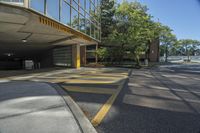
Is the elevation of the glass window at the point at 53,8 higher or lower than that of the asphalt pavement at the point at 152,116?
higher

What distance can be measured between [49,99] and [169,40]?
61.7 meters

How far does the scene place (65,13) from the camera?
67.4 ft

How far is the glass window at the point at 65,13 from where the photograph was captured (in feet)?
64.7

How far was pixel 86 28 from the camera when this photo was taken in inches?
1091

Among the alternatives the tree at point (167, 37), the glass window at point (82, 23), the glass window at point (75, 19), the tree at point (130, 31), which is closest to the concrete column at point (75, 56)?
the glass window at point (82, 23)

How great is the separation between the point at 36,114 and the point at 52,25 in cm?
1194

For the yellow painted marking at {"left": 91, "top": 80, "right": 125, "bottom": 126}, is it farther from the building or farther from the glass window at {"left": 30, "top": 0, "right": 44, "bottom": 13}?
the glass window at {"left": 30, "top": 0, "right": 44, "bottom": 13}

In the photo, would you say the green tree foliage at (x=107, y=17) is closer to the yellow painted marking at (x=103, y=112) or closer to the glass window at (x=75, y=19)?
the glass window at (x=75, y=19)

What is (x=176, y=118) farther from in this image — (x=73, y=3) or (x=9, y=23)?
(x=73, y=3)

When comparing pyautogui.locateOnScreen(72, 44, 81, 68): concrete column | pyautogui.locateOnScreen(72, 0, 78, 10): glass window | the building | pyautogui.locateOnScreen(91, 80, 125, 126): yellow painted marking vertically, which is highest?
pyautogui.locateOnScreen(72, 0, 78, 10): glass window

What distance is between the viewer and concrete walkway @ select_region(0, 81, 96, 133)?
5.33 metres

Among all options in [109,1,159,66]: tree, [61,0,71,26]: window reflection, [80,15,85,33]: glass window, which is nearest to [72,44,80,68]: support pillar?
[80,15,85,33]: glass window

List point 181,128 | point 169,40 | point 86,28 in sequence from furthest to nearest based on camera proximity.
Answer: point 169,40
point 86,28
point 181,128

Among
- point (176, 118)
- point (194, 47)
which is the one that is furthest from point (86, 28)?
point (194, 47)
